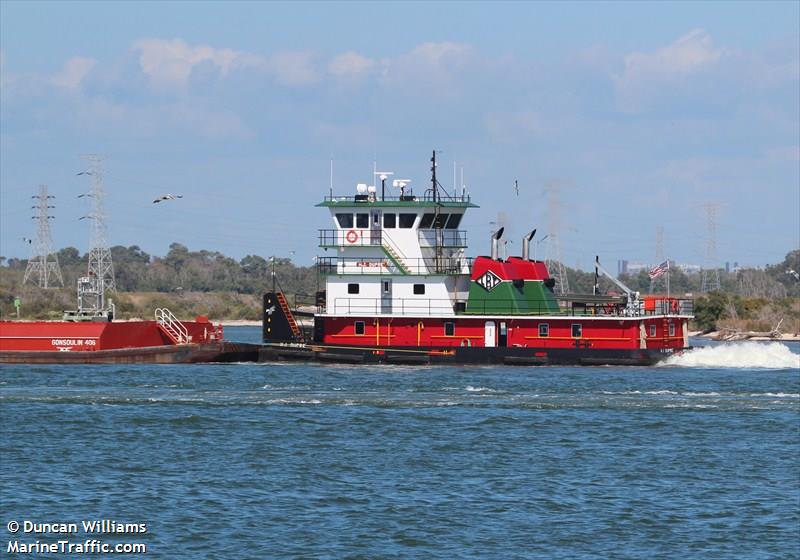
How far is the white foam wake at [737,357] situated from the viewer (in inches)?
2307

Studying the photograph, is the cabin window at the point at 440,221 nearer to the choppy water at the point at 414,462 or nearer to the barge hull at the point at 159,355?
the choppy water at the point at 414,462

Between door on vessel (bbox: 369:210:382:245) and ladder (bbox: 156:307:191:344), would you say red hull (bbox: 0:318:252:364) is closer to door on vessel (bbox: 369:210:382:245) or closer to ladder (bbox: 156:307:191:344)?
ladder (bbox: 156:307:191:344)

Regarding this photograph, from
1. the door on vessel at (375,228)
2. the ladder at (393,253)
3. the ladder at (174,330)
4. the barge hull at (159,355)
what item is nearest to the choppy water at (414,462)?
the barge hull at (159,355)

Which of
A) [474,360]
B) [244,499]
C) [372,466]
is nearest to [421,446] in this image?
[372,466]

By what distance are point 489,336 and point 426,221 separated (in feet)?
18.5

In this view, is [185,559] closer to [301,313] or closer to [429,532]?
[429,532]

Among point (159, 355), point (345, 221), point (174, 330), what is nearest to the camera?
point (345, 221)

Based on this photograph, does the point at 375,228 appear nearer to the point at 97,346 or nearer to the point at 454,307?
the point at 454,307

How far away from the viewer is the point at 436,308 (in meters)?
57.2

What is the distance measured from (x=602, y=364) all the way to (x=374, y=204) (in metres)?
11.6

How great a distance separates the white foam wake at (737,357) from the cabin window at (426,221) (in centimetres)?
1161

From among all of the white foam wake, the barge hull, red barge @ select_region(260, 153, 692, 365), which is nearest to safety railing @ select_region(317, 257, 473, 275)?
red barge @ select_region(260, 153, 692, 365)

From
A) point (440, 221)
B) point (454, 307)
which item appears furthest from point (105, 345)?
point (440, 221)

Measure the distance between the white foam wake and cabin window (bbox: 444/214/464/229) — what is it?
419 inches
